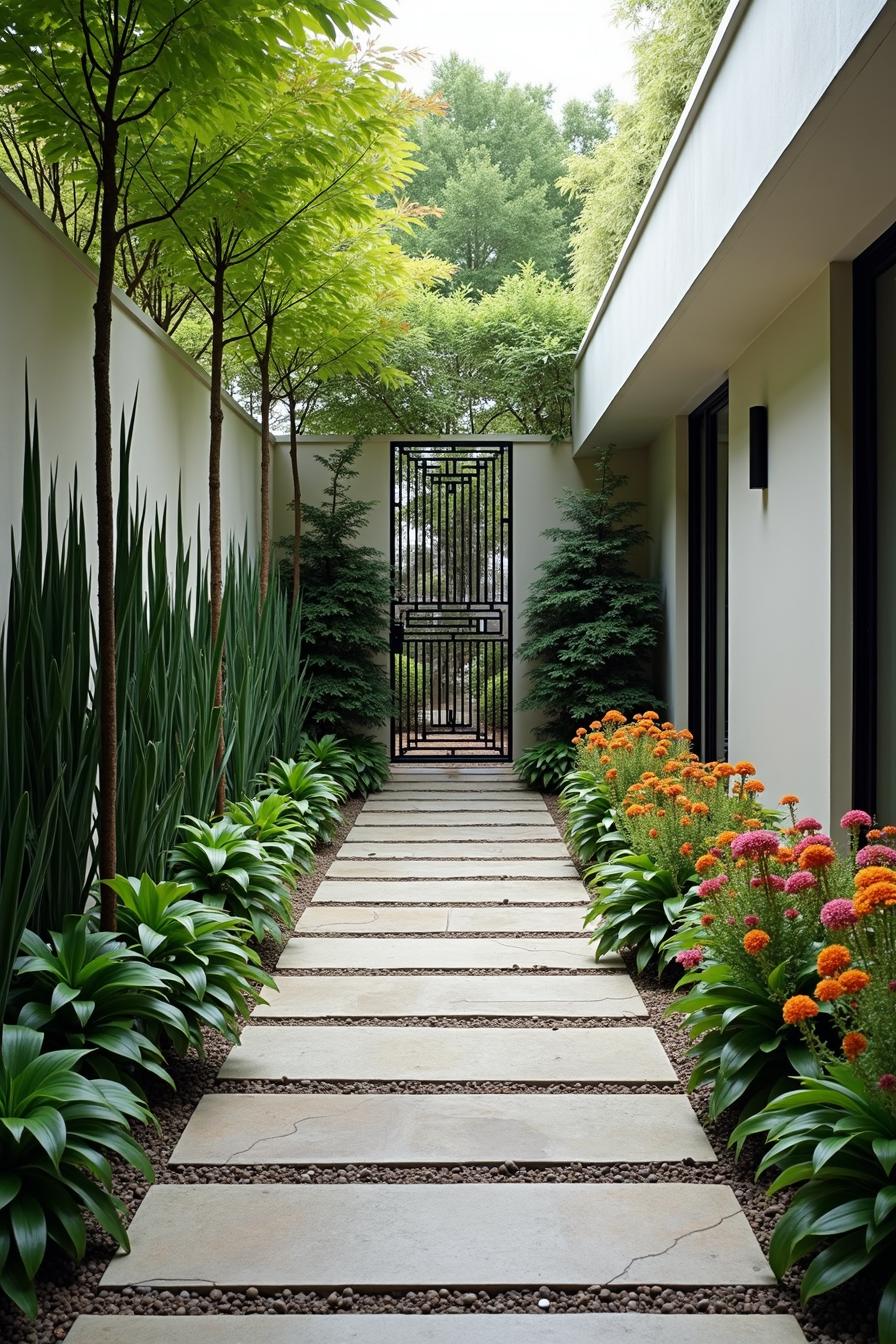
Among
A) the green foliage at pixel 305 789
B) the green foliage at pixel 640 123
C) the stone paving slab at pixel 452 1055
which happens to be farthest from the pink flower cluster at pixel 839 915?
the green foliage at pixel 640 123

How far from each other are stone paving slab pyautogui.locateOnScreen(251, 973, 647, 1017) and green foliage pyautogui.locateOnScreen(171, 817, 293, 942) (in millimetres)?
232

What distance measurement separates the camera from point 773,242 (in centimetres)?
336

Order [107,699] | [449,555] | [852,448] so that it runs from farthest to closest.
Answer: [449,555], [852,448], [107,699]

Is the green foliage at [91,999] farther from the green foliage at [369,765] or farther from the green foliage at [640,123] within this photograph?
the green foliage at [640,123]

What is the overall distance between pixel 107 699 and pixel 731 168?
7.79 feet

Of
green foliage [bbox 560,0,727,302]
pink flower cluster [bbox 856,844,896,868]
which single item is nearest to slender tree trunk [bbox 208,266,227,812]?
pink flower cluster [bbox 856,844,896,868]

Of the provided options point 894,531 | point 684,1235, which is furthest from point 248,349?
point 684,1235

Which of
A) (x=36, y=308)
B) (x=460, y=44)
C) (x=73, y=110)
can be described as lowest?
(x=36, y=308)

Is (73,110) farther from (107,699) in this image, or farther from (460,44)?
(460,44)

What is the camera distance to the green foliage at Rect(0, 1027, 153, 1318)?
1620 millimetres

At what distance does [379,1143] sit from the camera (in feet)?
7.29

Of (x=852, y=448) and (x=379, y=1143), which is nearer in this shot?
(x=379, y=1143)

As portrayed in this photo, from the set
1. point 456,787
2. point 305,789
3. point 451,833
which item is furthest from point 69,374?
point 456,787

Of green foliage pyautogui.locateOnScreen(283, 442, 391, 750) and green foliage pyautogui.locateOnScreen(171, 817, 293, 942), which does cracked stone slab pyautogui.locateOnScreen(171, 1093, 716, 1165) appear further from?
green foliage pyautogui.locateOnScreen(283, 442, 391, 750)
